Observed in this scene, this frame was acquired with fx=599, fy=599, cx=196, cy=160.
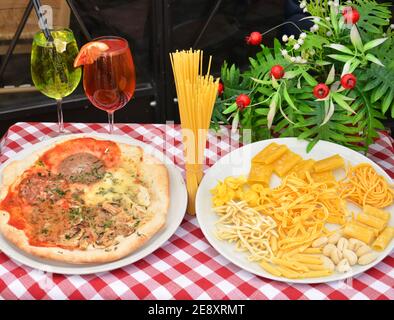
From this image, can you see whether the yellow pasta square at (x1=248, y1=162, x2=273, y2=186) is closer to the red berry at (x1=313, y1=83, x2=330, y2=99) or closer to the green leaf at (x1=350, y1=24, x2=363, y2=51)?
the red berry at (x1=313, y1=83, x2=330, y2=99)

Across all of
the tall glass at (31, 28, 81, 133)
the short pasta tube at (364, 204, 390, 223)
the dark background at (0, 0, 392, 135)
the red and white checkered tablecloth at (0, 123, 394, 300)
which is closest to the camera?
the red and white checkered tablecloth at (0, 123, 394, 300)

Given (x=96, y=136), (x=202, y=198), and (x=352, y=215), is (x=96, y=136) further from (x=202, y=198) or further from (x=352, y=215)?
(x=352, y=215)

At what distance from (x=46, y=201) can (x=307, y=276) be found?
642 mm

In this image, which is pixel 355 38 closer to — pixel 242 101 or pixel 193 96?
pixel 242 101

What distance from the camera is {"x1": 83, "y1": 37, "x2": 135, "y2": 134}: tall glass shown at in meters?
1.52

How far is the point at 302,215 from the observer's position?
4.61ft

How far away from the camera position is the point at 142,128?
187 centimetres

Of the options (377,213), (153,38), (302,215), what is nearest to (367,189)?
(377,213)

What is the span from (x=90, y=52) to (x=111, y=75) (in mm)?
78

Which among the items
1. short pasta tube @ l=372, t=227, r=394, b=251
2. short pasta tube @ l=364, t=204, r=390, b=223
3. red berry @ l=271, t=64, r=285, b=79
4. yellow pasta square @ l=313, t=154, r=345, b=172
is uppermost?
red berry @ l=271, t=64, r=285, b=79

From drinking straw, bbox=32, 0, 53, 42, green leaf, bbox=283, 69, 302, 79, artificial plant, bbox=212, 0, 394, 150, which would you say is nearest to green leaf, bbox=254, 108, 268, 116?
artificial plant, bbox=212, 0, 394, 150

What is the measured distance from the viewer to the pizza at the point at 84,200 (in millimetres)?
1334

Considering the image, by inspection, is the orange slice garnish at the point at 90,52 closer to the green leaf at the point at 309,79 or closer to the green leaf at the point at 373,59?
the green leaf at the point at 309,79

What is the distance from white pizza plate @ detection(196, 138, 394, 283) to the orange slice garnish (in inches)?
16.4
